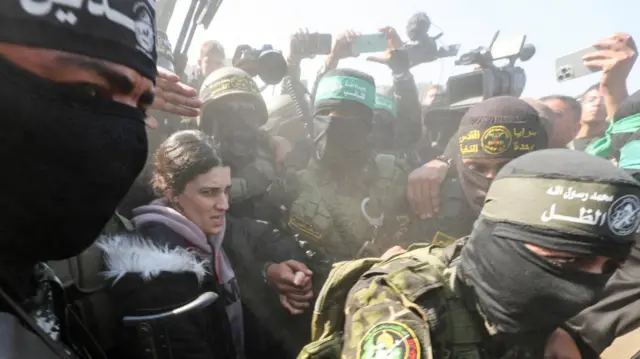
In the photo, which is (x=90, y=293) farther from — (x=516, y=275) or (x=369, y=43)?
(x=369, y=43)

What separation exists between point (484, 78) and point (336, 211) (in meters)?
2.22

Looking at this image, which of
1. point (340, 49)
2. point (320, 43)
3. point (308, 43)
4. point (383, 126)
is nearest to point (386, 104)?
point (383, 126)

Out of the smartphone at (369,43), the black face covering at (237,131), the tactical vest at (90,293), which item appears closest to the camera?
the tactical vest at (90,293)

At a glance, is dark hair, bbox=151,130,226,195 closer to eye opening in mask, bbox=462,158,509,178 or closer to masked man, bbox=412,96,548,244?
masked man, bbox=412,96,548,244

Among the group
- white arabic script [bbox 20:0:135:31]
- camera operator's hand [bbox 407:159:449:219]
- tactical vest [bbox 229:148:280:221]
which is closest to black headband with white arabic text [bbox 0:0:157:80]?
white arabic script [bbox 20:0:135:31]

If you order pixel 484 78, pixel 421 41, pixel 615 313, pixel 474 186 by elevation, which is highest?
pixel 421 41

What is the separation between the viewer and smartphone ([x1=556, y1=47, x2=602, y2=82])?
4395mm

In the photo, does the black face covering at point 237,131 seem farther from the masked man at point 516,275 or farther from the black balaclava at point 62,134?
the black balaclava at point 62,134

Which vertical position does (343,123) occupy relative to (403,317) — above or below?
above

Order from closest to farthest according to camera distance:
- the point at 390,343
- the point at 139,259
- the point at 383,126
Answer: the point at 390,343, the point at 139,259, the point at 383,126

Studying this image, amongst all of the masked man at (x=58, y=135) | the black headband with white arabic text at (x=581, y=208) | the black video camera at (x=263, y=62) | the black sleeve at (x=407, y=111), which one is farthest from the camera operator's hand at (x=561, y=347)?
the black sleeve at (x=407, y=111)

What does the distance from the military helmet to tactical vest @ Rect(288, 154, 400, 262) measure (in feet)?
Result: 2.73

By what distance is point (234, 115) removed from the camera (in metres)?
3.83

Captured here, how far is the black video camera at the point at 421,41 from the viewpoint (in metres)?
5.75
